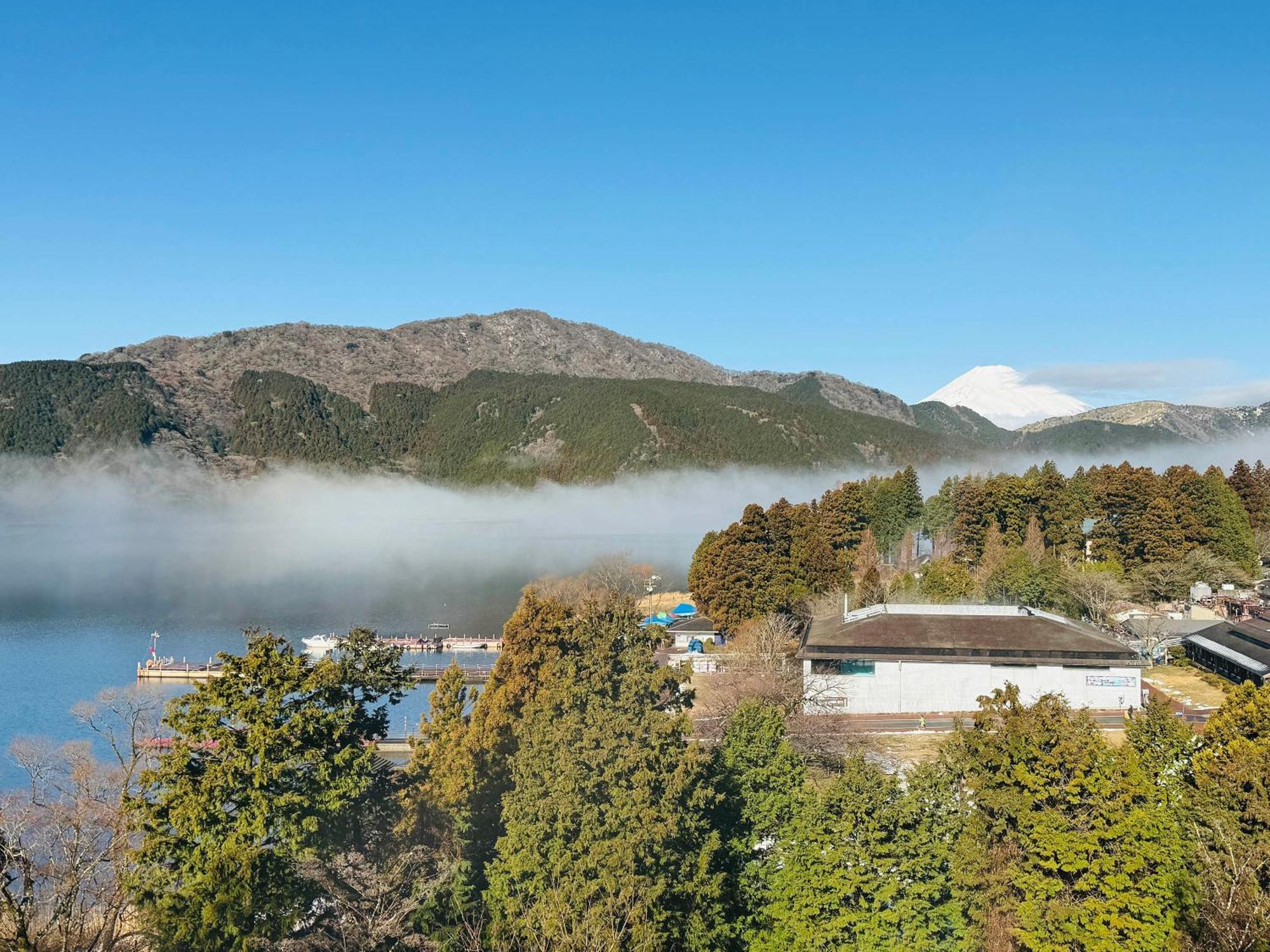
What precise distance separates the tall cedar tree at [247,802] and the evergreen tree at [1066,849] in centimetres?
1245

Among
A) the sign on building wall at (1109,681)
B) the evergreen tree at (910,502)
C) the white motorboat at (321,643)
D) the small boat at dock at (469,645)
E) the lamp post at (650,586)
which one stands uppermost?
the evergreen tree at (910,502)

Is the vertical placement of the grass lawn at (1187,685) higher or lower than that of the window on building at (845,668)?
lower

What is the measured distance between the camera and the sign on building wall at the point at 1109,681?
128 feet

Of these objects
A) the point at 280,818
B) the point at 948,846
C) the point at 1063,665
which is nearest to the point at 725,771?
the point at 948,846

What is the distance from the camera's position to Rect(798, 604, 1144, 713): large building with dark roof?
39.1 meters

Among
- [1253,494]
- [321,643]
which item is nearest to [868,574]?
[1253,494]

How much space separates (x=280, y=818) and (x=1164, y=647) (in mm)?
44965

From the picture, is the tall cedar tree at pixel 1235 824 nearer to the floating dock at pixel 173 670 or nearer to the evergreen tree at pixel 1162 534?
the evergreen tree at pixel 1162 534

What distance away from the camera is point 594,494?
200 meters

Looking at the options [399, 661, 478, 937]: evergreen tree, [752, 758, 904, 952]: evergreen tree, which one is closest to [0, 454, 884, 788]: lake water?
[399, 661, 478, 937]: evergreen tree

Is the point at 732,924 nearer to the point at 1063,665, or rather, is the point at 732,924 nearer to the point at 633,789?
the point at 633,789

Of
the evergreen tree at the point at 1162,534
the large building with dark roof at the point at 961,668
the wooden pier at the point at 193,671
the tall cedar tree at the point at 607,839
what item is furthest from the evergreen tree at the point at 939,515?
the tall cedar tree at the point at 607,839

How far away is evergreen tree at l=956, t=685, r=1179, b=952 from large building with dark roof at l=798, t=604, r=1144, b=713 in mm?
18767

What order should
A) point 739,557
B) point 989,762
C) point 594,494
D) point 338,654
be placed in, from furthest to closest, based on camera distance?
point 594,494 < point 338,654 < point 739,557 < point 989,762
